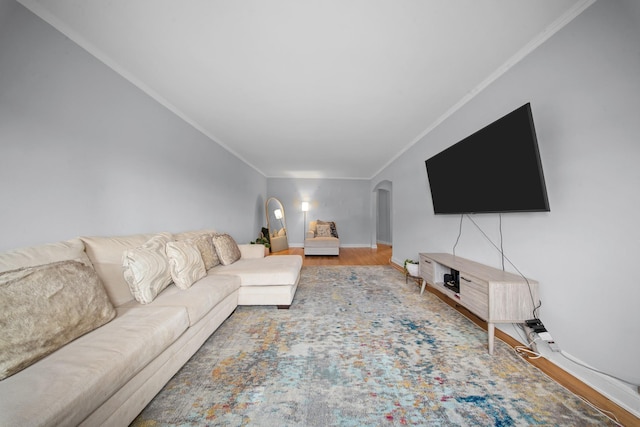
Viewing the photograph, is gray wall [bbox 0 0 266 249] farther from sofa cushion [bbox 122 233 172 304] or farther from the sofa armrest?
the sofa armrest

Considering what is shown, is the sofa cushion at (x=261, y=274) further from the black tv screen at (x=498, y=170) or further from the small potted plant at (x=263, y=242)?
the small potted plant at (x=263, y=242)

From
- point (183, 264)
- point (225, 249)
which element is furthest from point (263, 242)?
point (183, 264)

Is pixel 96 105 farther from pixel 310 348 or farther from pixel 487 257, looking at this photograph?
pixel 487 257

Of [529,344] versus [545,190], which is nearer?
[545,190]

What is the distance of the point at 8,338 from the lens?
0.84m

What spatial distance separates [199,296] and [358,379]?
1.33 meters

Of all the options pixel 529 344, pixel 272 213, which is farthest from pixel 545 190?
pixel 272 213

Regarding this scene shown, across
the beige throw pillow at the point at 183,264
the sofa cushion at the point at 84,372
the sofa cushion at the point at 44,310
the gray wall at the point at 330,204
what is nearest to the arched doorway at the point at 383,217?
the gray wall at the point at 330,204

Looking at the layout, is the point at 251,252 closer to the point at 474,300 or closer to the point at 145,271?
the point at 145,271

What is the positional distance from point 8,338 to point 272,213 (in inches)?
245

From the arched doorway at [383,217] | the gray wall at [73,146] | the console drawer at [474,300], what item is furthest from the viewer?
the arched doorway at [383,217]

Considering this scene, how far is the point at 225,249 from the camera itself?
9.05 ft

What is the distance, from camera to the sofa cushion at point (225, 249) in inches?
106

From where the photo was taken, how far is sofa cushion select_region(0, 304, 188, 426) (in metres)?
0.70
